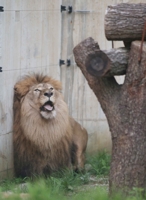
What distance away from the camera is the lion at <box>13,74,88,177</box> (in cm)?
888

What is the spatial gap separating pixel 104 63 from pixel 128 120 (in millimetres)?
542

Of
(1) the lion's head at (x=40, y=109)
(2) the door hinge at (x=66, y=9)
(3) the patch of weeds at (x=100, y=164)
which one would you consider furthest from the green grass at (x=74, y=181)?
(2) the door hinge at (x=66, y=9)

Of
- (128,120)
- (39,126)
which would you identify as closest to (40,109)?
(39,126)

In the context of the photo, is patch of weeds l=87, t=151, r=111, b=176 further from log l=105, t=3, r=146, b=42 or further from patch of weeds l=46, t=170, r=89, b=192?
log l=105, t=3, r=146, b=42

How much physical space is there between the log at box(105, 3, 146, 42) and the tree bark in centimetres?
21

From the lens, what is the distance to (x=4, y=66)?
873 cm

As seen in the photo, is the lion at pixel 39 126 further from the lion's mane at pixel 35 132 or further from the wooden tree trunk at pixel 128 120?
the wooden tree trunk at pixel 128 120

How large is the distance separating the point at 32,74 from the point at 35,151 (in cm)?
96

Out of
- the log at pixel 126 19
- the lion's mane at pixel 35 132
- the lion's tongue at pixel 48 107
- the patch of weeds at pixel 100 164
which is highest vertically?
the log at pixel 126 19

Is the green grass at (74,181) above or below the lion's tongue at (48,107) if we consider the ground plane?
below

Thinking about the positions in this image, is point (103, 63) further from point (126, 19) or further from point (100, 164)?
point (100, 164)

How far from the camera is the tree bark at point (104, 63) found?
245 inches

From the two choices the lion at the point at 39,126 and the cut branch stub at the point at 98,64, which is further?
the lion at the point at 39,126

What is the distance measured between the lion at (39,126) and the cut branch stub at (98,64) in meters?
2.58
